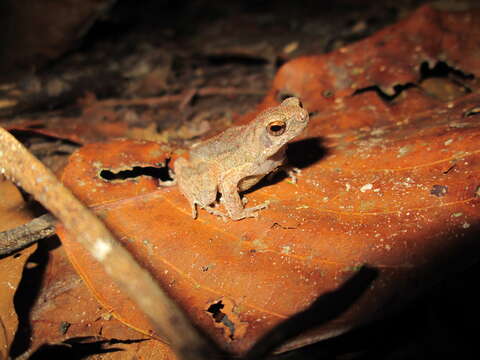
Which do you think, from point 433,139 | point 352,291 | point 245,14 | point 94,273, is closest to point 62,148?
point 94,273

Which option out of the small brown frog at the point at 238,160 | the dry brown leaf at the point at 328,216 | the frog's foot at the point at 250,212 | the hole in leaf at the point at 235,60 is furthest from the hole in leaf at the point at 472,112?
the hole in leaf at the point at 235,60

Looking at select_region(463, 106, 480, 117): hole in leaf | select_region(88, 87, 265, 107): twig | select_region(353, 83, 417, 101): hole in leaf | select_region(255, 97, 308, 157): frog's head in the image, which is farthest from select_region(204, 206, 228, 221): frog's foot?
select_region(88, 87, 265, 107): twig

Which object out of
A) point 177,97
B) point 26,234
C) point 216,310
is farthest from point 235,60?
point 216,310

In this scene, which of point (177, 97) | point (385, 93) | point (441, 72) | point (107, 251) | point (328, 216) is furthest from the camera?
point (177, 97)

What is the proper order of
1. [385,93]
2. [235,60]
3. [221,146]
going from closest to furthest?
[221,146] < [385,93] < [235,60]

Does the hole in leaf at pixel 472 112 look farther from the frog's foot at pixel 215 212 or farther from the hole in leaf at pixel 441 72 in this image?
the frog's foot at pixel 215 212

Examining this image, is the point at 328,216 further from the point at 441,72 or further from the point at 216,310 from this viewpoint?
the point at 441,72

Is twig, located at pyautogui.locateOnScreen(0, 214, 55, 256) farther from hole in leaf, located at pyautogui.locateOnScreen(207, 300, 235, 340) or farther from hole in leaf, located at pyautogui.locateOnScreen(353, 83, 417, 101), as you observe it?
hole in leaf, located at pyautogui.locateOnScreen(353, 83, 417, 101)
